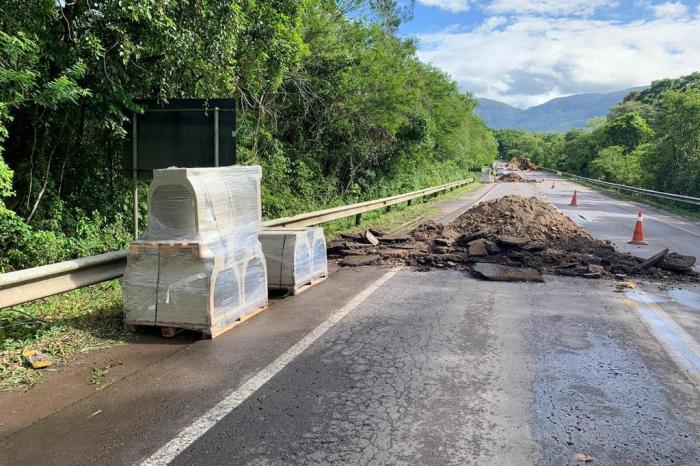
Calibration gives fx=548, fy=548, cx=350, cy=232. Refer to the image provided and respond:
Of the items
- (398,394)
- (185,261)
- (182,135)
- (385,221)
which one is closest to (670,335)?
(398,394)

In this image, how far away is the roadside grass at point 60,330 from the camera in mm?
4516

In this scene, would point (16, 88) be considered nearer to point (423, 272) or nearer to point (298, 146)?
point (423, 272)

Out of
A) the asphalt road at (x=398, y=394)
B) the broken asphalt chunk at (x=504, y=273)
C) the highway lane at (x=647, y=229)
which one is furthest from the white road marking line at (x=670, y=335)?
the highway lane at (x=647, y=229)

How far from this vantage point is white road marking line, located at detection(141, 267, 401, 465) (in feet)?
10.6

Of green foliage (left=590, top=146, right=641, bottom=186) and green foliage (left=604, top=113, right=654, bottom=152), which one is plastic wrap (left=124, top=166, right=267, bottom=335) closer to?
green foliage (left=590, top=146, right=641, bottom=186)

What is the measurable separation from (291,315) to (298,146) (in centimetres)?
1295

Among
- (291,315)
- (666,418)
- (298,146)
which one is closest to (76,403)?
(291,315)

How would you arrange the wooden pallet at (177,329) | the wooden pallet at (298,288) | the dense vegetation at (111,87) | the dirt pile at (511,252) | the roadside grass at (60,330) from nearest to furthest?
1. the roadside grass at (60,330)
2. the wooden pallet at (177,329)
3. the dense vegetation at (111,87)
4. the wooden pallet at (298,288)
5. the dirt pile at (511,252)

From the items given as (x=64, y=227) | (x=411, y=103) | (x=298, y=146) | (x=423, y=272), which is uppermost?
(x=411, y=103)

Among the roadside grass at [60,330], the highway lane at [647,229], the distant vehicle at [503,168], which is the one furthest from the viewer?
the distant vehicle at [503,168]

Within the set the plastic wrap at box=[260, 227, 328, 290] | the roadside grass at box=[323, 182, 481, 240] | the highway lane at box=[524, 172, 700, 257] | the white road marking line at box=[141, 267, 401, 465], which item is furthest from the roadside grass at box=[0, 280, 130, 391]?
the highway lane at box=[524, 172, 700, 257]

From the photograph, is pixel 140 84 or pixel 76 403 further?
pixel 140 84

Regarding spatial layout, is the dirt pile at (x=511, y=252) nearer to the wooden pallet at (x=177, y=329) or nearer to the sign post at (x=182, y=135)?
the sign post at (x=182, y=135)

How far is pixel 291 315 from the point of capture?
6.37m
